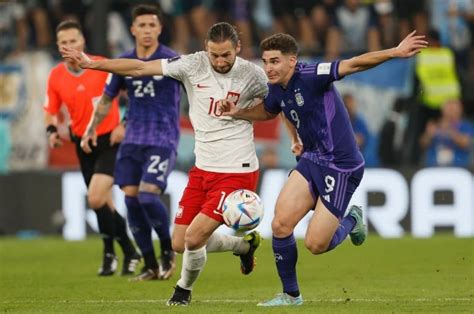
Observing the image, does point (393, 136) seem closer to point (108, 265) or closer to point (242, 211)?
point (108, 265)

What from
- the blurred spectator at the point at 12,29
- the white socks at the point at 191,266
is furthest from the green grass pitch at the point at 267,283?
the blurred spectator at the point at 12,29

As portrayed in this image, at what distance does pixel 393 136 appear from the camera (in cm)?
2039

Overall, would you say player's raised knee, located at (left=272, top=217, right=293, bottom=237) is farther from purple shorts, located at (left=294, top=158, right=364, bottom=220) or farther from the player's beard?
the player's beard

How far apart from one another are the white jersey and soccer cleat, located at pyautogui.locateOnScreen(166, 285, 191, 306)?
1.02 meters

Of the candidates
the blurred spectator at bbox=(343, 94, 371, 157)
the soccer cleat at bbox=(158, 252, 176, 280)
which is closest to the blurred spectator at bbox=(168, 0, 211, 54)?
the blurred spectator at bbox=(343, 94, 371, 157)

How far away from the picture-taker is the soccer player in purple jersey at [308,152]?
33.8ft

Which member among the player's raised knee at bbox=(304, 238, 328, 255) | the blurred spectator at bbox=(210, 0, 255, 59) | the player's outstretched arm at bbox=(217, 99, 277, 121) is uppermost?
the blurred spectator at bbox=(210, 0, 255, 59)

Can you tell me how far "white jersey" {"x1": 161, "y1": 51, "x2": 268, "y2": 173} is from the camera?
35.3 ft

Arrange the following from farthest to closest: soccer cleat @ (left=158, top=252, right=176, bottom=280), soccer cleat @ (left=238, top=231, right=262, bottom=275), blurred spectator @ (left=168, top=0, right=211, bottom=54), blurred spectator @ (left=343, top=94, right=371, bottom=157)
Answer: blurred spectator @ (left=168, top=0, right=211, bottom=54)
blurred spectator @ (left=343, top=94, right=371, bottom=157)
soccer cleat @ (left=158, top=252, right=176, bottom=280)
soccer cleat @ (left=238, top=231, right=262, bottom=275)

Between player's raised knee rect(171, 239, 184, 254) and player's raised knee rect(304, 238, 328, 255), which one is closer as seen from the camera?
player's raised knee rect(304, 238, 328, 255)

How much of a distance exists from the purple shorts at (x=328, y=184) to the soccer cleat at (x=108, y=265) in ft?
12.9

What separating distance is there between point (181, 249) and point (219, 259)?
5.49 meters

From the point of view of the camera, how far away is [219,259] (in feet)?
53.9

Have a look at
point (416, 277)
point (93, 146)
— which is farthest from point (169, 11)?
point (416, 277)
